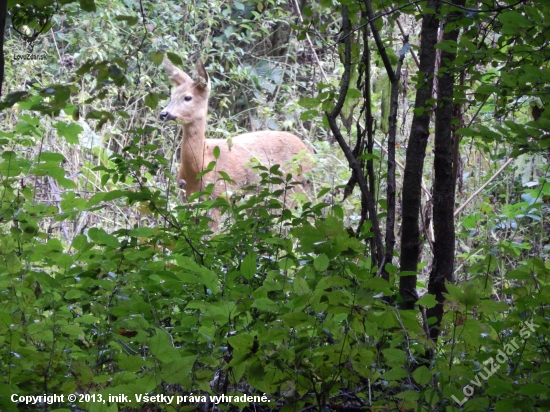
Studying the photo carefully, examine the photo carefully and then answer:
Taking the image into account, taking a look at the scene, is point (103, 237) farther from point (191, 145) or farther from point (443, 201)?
point (191, 145)

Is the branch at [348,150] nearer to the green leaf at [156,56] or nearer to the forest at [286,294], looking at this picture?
the forest at [286,294]

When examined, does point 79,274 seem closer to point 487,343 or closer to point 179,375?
point 179,375

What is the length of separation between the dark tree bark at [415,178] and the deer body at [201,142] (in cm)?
427

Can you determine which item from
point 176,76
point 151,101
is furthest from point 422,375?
point 176,76

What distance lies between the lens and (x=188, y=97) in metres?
6.75

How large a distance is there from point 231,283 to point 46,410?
0.65 metres

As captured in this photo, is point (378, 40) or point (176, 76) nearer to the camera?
point (378, 40)

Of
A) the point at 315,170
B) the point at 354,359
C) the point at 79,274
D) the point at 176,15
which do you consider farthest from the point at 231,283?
the point at 176,15

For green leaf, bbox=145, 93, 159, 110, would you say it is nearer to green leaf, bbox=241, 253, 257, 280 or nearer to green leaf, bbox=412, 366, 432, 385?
green leaf, bbox=241, 253, 257, 280

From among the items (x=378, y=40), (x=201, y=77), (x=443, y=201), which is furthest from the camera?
A: (x=201, y=77)

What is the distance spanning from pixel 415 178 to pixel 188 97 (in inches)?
187

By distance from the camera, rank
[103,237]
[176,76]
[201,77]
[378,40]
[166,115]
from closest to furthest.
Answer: [103,237] < [378,40] < [166,115] < [201,77] < [176,76]

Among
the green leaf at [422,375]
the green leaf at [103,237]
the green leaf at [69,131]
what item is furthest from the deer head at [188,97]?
the green leaf at [422,375]

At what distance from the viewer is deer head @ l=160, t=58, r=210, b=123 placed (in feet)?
21.7
